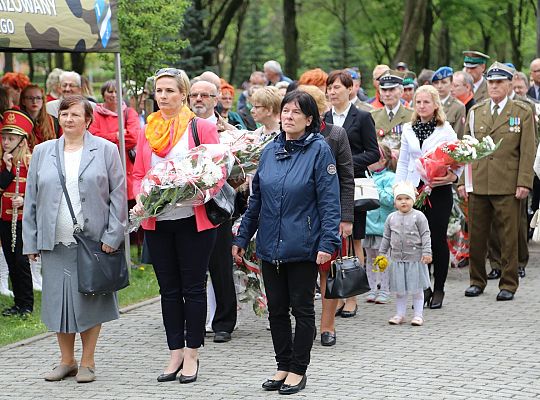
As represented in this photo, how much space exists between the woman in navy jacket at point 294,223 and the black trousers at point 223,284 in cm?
172

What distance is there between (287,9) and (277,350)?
27606mm

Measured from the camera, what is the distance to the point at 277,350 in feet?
24.7

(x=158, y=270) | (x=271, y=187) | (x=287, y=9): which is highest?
(x=287, y=9)

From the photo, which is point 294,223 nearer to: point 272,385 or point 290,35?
point 272,385

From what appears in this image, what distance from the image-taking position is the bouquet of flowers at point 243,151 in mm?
8406

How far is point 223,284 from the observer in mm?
9352

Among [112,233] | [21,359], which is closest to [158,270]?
[112,233]

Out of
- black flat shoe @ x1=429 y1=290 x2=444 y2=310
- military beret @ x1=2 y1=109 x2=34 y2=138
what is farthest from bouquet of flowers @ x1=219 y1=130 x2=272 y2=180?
black flat shoe @ x1=429 y1=290 x2=444 y2=310

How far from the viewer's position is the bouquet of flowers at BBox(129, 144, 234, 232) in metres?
7.41

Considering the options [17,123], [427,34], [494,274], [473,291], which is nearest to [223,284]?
[17,123]

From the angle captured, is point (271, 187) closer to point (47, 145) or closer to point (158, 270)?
point (158, 270)

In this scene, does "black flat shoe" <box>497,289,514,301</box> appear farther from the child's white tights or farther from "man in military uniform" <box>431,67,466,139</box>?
"man in military uniform" <box>431,67,466,139</box>

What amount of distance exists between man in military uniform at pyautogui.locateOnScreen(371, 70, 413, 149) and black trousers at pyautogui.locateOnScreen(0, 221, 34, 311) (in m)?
4.08

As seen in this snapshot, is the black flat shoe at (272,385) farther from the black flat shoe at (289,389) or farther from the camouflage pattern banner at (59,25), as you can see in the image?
the camouflage pattern banner at (59,25)
